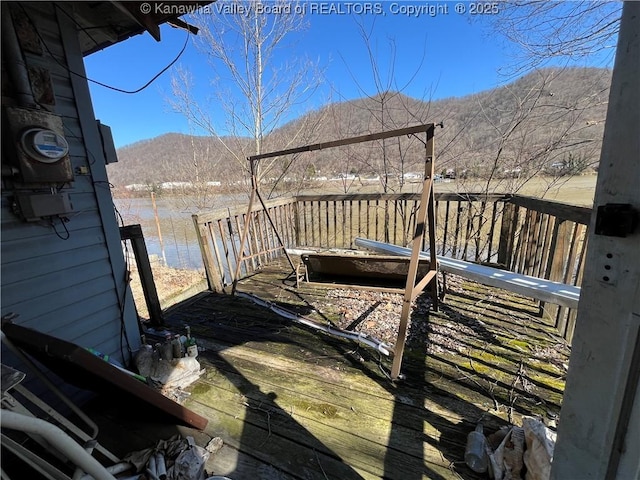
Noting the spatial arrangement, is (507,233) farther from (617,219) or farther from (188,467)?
(188,467)

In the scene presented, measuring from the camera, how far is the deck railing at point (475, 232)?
244 cm

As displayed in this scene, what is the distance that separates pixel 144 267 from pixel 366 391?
90.7 inches

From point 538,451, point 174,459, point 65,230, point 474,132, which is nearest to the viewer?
point 538,451

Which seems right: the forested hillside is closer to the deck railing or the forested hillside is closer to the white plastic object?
the deck railing

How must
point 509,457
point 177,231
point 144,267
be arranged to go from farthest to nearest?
point 177,231, point 144,267, point 509,457

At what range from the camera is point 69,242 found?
185 cm

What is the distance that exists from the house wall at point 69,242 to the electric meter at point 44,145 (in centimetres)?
8

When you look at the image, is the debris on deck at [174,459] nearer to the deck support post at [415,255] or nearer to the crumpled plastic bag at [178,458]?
the crumpled plastic bag at [178,458]

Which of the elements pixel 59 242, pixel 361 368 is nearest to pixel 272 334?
pixel 361 368

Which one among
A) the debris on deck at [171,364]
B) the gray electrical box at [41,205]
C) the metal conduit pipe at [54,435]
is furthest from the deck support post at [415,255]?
the gray electrical box at [41,205]

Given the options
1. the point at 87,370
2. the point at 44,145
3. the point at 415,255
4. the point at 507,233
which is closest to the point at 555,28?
the point at 507,233

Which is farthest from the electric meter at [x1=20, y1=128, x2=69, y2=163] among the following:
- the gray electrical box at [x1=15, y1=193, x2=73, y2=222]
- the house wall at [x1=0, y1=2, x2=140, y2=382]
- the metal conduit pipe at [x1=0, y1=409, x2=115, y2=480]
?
the metal conduit pipe at [x1=0, y1=409, x2=115, y2=480]

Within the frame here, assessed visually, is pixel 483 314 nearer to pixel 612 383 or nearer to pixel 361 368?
pixel 361 368

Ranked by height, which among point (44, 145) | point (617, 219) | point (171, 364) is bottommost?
point (171, 364)
